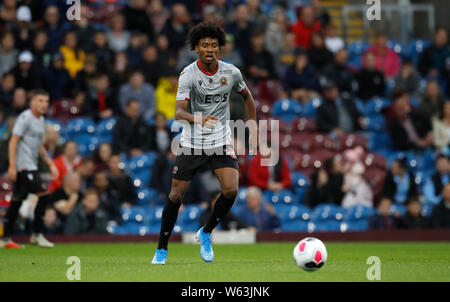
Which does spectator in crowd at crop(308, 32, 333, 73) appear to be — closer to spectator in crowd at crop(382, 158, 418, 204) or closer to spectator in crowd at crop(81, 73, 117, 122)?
spectator in crowd at crop(382, 158, 418, 204)

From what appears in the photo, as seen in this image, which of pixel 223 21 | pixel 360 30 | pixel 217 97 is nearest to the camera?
pixel 217 97

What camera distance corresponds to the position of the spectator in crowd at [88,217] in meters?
16.4

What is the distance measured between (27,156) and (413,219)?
7.73 metres

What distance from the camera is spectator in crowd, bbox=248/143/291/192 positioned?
17453 millimetres

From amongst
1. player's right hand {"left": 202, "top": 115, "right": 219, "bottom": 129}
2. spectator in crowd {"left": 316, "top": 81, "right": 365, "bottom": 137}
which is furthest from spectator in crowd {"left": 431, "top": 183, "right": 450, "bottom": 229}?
player's right hand {"left": 202, "top": 115, "right": 219, "bottom": 129}

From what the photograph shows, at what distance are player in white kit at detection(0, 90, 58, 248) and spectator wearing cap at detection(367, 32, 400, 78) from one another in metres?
10.1

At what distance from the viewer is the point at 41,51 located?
750 inches

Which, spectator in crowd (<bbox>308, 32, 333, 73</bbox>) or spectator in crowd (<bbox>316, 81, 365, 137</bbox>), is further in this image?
spectator in crowd (<bbox>308, 32, 333, 73</bbox>)

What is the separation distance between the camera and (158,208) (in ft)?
55.5

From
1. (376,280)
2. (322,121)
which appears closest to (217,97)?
(376,280)

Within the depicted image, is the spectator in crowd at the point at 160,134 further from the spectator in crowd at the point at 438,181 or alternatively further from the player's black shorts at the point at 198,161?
the player's black shorts at the point at 198,161

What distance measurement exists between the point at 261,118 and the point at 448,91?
545cm

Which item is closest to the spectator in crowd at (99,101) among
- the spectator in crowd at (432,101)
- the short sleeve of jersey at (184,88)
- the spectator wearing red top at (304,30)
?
the spectator wearing red top at (304,30)

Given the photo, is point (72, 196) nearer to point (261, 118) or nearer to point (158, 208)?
point (158, 208)
